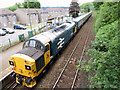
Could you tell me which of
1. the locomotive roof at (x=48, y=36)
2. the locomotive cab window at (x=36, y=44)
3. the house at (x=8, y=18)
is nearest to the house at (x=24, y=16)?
the house at (x=8, y=18)

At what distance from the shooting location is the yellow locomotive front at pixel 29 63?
6695mm

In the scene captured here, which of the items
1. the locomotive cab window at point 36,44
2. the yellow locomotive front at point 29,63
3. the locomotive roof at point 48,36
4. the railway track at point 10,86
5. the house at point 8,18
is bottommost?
the railway track at point 10,86

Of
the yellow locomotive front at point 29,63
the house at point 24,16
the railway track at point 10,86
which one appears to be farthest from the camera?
the house at point 24,16

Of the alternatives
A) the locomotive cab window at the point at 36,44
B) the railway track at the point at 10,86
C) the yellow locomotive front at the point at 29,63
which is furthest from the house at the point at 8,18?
the yellow locomotive front at the point at 29,63

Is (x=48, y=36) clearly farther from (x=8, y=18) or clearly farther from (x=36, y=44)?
(x=8, y=18)

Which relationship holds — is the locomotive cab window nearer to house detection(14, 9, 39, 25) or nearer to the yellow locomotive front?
the yellow locomotive front

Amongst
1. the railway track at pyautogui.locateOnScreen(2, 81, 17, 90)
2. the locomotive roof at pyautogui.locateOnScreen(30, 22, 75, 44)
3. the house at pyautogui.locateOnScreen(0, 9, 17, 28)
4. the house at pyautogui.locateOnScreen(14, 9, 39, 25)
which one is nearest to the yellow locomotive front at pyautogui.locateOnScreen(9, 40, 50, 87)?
the locomotive roof at pyautogui.locateOnScreen(30, 22, 75, 44)

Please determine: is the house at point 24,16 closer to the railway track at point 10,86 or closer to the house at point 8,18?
the house at point 8,18

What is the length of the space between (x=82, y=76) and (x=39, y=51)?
15.9ft

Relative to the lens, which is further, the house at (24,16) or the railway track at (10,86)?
the house at (24,16)

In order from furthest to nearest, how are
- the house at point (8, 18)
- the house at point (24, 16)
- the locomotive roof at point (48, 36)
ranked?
the house at point (24, 16)
the house at point (8, 18)
the locomotive roof at point (48, 36)

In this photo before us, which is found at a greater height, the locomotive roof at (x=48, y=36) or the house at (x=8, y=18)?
the house at (x=8, y=18)

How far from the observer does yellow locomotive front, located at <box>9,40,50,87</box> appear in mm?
6695

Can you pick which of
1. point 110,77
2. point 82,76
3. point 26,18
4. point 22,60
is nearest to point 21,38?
point 22,60
